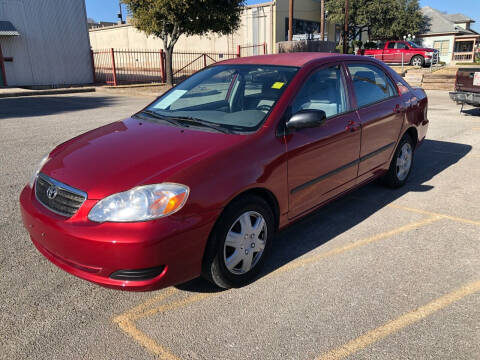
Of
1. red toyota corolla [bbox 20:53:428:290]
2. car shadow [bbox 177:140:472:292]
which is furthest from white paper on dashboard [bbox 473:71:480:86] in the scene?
red toyota corolla [bbox 20:53:428:290]

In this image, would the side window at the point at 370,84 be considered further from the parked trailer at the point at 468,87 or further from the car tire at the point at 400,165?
the parked trailer at the point at 468,87

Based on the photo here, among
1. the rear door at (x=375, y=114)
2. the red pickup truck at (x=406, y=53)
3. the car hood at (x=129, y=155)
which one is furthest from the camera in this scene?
the red pickup truck at (x=406, y=53)

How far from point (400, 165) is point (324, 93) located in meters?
1.91

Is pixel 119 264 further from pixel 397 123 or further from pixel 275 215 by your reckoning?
pixel 397 123

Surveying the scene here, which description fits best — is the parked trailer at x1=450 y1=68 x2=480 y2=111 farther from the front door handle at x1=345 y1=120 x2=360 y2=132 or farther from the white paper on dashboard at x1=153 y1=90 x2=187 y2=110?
the white paper on dashboard at x1=153 y1=90 x2=187 y2=110

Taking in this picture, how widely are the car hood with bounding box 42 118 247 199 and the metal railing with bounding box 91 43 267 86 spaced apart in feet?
58.1

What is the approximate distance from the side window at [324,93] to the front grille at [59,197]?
184 cm

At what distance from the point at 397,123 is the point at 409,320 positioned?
9.17ft

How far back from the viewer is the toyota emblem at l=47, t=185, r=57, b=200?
9.16 feet

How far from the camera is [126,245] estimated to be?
2.46m

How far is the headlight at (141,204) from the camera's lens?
8.23ft

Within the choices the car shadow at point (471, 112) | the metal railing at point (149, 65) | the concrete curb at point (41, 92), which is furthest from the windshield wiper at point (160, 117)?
the metal railing at point (149, 65)

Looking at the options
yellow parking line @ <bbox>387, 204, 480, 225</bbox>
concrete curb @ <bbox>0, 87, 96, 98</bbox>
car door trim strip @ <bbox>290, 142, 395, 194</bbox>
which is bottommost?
yellow parking line @ <bbox>387, 204, 480, 225</bbox>

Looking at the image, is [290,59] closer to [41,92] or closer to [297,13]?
[41,92]
